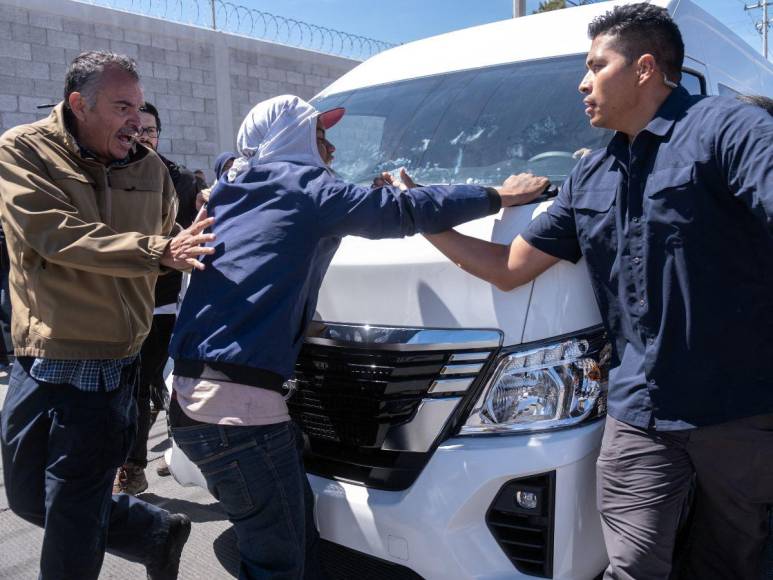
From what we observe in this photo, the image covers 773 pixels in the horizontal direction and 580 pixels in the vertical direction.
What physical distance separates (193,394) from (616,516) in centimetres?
126

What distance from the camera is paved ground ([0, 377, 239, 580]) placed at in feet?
9.98

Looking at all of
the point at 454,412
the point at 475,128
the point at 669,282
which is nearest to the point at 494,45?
the point at 475,128

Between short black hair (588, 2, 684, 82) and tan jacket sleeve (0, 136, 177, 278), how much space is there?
4.87 feet

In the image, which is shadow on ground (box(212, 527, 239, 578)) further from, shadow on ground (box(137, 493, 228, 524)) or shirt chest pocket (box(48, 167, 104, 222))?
shirt chest pocket (box(48, 167, 104, 222))

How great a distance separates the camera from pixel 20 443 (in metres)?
2.26

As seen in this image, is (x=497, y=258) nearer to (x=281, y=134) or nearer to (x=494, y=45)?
(x=281, y=134)

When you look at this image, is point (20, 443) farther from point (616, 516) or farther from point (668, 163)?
point (668, 163)

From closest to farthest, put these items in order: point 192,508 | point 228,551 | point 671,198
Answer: point 671,198 → point 228,551 → point 192,508

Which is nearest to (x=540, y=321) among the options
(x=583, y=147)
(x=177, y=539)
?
(x=583, y=147)

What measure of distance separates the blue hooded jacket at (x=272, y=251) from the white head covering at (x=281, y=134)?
33 mm

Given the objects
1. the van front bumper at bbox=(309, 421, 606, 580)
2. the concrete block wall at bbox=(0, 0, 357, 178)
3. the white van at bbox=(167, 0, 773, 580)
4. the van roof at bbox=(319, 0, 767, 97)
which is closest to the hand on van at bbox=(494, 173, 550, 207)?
the white van at bbox=(167, 0, 773, 580)

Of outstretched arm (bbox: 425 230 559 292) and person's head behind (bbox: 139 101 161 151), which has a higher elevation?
person's head behind (bbox: 139 101 161 151)

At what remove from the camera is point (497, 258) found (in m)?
2.11

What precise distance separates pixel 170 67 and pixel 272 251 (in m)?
10.5
